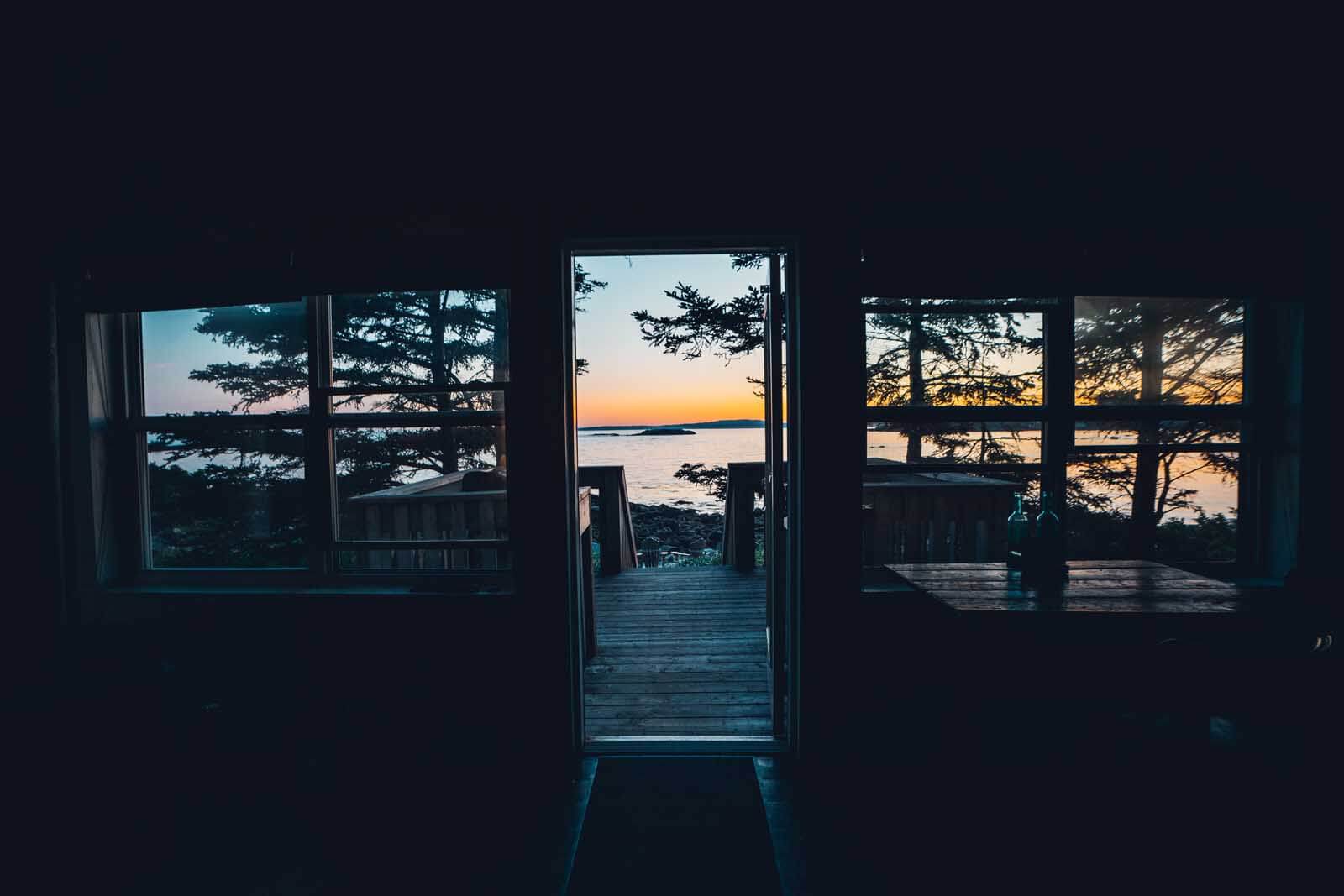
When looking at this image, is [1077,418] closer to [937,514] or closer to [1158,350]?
[1158,350]

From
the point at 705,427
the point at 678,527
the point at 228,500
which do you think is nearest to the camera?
the point at 228,500

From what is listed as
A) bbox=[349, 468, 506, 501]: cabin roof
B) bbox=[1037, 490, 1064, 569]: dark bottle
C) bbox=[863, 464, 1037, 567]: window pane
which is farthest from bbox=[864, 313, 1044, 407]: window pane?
bbox=[349, 468, 506, 501]: cabin roof

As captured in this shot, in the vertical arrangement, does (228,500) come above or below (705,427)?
below

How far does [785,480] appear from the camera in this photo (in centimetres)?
237

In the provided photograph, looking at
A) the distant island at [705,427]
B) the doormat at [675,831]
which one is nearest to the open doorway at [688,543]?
the doormat at [675,831]

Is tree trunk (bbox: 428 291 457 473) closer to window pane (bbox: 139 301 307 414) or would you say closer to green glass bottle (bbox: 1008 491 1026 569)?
window pane (bbox: 139 301 307 414)

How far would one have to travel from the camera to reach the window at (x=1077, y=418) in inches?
98.8

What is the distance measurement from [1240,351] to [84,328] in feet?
16.1

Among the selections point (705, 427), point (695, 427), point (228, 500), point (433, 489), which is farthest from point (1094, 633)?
point (705, 427)

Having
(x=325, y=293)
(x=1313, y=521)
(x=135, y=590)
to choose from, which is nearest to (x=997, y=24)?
(x=1313, y=521)

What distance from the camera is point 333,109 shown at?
234 centimetres

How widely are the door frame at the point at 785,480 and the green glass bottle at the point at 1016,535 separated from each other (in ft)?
2.64

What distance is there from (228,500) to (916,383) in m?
3.01

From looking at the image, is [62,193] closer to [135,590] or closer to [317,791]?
[135,590]
